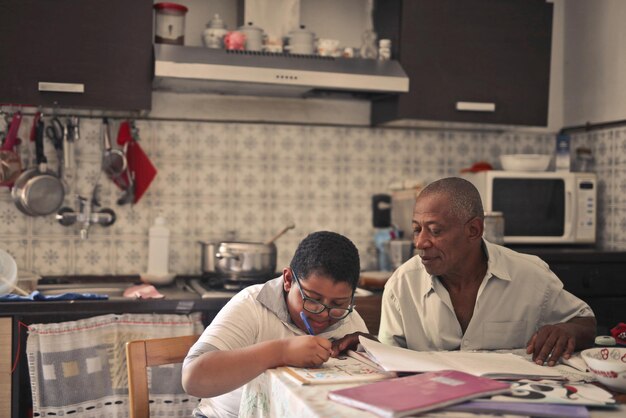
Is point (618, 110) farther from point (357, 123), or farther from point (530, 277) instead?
point (530, 277)

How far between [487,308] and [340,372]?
26.3 inches

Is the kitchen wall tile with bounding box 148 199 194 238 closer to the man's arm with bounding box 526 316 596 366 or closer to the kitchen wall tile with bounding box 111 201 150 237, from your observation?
the kitchen wall tile with bounding box 111 201 150 237

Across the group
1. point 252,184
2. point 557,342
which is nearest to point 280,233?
point 252,184

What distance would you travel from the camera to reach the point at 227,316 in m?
1.75

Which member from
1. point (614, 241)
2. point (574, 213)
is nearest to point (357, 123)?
point (574, 213)

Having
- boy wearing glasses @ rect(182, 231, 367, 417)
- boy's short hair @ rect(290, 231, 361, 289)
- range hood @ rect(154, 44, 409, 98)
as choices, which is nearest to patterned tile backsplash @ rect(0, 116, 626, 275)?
range hood @ rect(154, 44, 409, 98)

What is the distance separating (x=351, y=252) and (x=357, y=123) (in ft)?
6.91

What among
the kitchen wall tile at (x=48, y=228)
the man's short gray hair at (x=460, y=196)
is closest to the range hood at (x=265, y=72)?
the kitchen wall tile at (x=48, y=228)

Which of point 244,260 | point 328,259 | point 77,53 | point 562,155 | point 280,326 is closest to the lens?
point 328,259

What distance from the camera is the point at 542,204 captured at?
11.9 ft

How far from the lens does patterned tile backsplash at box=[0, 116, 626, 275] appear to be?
3438 mm

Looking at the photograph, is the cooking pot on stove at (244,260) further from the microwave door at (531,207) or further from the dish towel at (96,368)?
the microwave door at (531,207)

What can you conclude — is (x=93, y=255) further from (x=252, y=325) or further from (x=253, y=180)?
(x=252, y=325)

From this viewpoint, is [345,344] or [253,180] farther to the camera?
[253,180]
